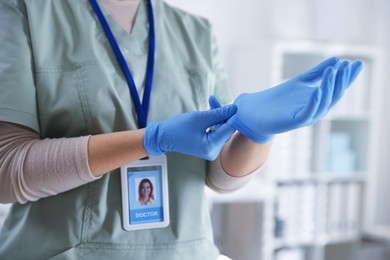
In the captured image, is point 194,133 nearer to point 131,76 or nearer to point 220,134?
point 220,134

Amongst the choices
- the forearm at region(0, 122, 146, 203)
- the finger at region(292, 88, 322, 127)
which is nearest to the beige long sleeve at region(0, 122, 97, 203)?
the forearm at region(0, 122, 146, 203)

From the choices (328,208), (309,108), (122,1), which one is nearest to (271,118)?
(309,108)

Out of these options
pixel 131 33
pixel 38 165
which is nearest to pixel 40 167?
pixel 38 165

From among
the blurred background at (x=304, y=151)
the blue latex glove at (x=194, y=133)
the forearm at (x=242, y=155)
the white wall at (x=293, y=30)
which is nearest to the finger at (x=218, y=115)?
the blue latex glove at (x=194, y=133)

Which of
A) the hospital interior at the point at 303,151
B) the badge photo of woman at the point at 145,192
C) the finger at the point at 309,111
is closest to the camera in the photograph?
the finger at the point at 309,111

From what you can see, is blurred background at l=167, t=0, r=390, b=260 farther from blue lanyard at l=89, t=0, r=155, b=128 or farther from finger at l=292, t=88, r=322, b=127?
finger at l=292, t=88, r=322, b=127

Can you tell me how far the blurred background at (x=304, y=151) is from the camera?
2.64m

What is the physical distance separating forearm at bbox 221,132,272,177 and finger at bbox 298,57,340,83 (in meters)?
0.19

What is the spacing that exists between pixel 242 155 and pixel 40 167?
39cm

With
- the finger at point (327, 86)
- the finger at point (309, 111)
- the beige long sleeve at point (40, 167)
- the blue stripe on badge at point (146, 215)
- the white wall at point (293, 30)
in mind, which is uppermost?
the white wall at point (293, 30)

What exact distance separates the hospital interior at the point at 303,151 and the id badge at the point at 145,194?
1.39 meters

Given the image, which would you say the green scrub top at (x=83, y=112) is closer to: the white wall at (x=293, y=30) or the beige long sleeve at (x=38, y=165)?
the beige long sleeve at (x=38, y=165)

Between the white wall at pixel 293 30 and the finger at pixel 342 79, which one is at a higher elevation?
the white wall at pixel 293 30

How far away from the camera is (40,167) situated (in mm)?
826
